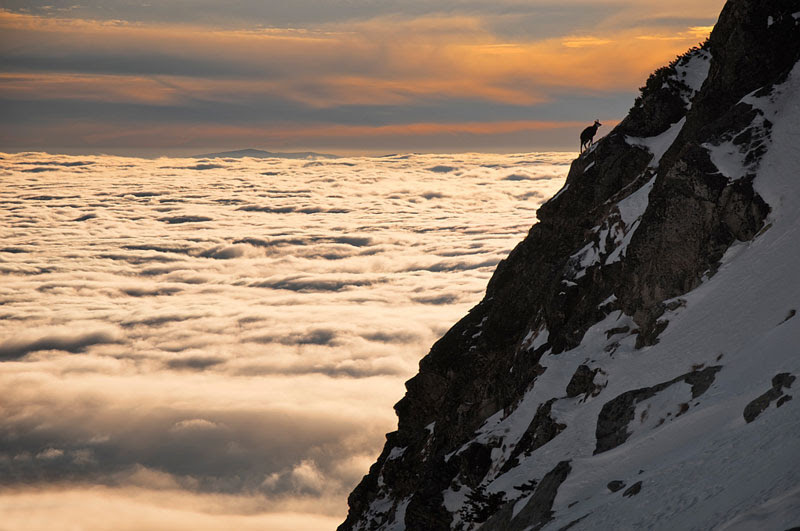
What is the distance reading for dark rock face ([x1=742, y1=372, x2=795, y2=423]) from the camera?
1373 centimetres

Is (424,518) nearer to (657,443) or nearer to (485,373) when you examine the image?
(485,373)

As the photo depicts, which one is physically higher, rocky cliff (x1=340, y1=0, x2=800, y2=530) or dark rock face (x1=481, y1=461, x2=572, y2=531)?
rocky cliff (x1=340, y1=0, x2=800, y2=530)

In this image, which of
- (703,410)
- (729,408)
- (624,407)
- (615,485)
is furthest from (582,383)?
(615,485)

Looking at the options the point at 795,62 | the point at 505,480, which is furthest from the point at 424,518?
the point at 795,62

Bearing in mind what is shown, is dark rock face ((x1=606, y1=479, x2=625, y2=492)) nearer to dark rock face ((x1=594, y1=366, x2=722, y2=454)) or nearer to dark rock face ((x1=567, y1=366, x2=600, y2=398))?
dark rock face ((x1=594, y1=366, x2=722, y2=454))

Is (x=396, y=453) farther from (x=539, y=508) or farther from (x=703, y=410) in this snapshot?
(x=703, y=410)

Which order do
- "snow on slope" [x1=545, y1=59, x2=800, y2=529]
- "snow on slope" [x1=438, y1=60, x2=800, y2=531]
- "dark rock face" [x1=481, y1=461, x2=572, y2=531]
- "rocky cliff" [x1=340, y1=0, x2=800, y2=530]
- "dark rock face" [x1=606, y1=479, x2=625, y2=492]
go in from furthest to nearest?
1. "dark rock face" [x1=481, y1=461, x2=572, y2=531]
2. "dark rock face" [x1=606, y1=479, x2=625, y2=492]
3. "rocky cliff" [x1=340, y1=0, x2=800, y2=530]
4. "snow on slope" [x1=438, y1=60, x2=800, y2=531]
5. "snow on slope" [x1=545, y1=59, x2=800, y2=529]

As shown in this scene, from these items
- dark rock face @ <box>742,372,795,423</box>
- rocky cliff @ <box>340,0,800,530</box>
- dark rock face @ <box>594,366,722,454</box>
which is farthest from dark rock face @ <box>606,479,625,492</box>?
dark rock face @ <box>594,366,722,454</box>

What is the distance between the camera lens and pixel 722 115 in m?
26.4

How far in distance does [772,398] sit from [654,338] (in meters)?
8.06

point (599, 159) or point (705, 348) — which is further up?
point (599, 159)

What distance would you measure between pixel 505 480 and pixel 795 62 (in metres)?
17.0

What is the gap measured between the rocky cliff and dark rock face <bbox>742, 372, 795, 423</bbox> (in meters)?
0.05

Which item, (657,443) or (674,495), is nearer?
(674,495)
